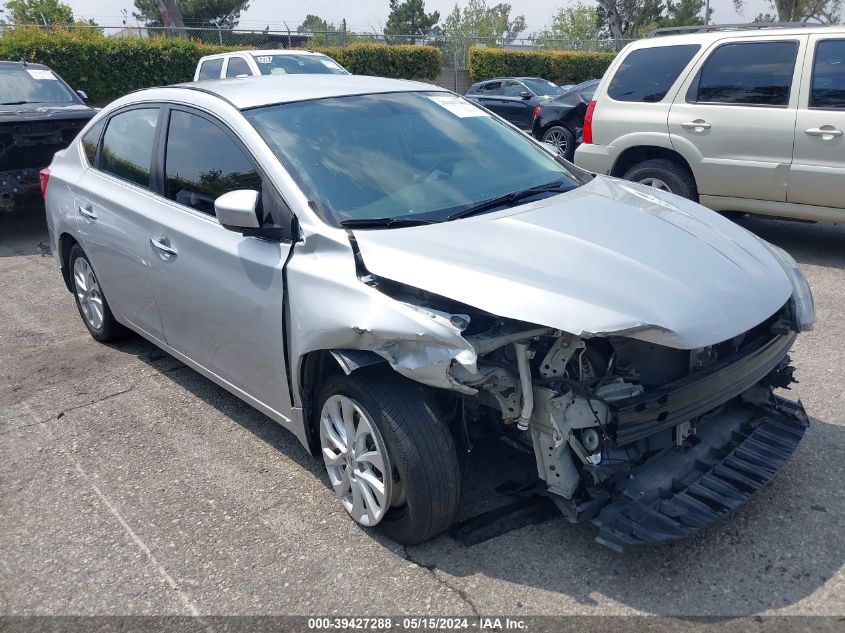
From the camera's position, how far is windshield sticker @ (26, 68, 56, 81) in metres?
10.0

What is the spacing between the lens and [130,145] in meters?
4.59

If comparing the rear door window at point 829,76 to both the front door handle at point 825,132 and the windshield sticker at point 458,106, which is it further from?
the windshield sticker at point 458,106

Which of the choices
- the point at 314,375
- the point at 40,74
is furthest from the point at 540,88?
the point at 314,375

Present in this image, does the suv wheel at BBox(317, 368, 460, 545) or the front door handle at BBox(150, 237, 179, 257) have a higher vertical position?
the front door handle at BBox(150, 237, 179, 257)

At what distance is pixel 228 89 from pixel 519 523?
2640 millimetres

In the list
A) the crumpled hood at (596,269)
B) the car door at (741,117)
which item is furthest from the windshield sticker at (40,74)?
the crumpled hood at (596,269)

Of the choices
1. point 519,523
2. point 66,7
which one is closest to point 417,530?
point 519,523

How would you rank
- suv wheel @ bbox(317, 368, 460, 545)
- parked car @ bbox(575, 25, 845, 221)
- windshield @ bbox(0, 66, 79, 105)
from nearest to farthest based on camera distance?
suv wheel @ bbox(317, 368, 460, 545), parked car @ bbox(575, 25, 845, 221), windshield @ bbox(0, 66, 79, 105)

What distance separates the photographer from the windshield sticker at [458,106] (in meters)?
4.21

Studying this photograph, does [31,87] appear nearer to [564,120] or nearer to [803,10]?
[564,120]

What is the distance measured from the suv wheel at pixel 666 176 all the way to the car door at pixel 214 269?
472cm

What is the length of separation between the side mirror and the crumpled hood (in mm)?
491

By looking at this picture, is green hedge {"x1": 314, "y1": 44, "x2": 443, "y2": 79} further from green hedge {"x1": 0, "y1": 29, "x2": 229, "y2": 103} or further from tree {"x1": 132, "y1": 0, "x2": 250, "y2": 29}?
tree {"x1": 132, "y1": 0, "x2": 250, "y2": 29}

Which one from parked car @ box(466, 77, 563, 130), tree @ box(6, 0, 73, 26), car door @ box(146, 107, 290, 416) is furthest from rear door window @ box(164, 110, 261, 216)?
tree @ box(6, 0, 73, 26)
